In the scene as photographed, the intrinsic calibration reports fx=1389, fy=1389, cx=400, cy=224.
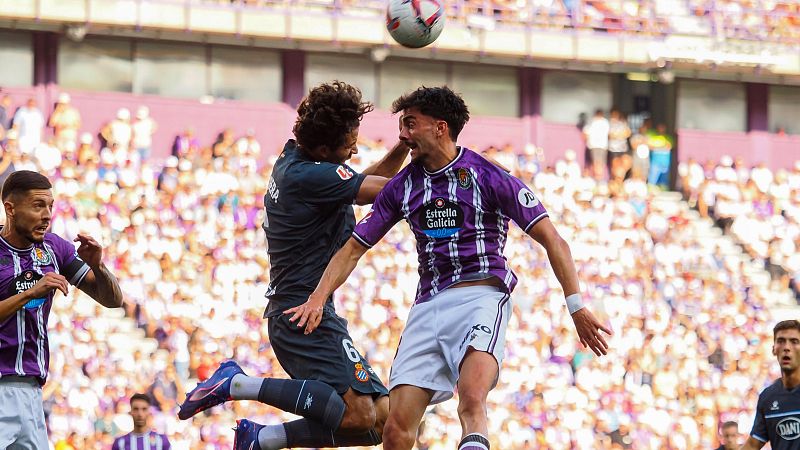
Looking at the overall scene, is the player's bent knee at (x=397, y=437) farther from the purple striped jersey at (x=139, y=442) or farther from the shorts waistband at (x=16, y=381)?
the purple striped jersey at (x=139, y=442)

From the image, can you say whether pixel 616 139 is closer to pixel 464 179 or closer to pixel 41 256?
pixel 464 179

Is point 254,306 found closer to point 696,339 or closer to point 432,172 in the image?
point 696,339

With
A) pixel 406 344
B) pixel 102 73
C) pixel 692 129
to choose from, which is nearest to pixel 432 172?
pixel 406 344

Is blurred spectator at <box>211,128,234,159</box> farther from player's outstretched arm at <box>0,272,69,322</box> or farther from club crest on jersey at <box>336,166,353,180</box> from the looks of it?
player's outstretched arm at <box>0,272,69,322</box>

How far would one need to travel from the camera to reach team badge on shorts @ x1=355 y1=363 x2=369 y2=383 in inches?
305

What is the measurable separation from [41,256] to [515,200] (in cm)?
257

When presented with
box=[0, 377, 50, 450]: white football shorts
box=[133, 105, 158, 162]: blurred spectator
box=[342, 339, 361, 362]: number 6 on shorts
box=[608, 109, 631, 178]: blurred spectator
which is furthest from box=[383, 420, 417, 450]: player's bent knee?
box=[608, 109, 631, 178]: blurred spectator

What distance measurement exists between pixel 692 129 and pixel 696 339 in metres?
7.67

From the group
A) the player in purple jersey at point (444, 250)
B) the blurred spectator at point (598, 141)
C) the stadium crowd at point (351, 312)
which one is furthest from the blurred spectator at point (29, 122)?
the player in purple jersey at point (444, 250)

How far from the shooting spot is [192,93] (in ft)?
76.6

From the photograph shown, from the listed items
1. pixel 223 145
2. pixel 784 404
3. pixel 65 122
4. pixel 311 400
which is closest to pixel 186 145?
pixel 223 145

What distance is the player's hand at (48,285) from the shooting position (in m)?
6.89

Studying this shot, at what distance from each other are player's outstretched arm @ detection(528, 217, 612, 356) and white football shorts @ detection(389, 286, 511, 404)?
1.36 ft

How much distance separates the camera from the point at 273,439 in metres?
7.87
